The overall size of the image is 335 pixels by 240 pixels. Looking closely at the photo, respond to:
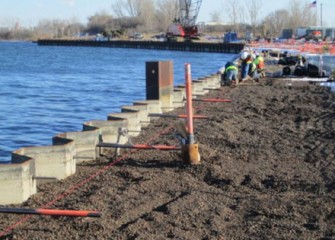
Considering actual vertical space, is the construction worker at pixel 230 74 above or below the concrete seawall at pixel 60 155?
above

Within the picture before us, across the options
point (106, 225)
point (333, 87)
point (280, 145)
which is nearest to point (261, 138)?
point (280, 145)

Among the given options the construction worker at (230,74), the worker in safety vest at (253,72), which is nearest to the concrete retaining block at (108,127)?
the construction worker at (230,74)

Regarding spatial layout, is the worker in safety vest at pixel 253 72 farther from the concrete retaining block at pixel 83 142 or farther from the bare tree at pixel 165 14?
the bare tree at pixel 165 14

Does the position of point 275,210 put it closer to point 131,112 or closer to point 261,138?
point 261,138

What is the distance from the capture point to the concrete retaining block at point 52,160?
870 centimetres

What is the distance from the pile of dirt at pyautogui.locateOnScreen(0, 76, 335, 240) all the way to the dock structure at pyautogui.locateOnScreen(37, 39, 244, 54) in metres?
69.1

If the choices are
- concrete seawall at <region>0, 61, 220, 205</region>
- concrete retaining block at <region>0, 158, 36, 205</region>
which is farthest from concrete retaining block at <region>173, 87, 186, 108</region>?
concrete retaining block at <region>0, 158, 36, 205</region>

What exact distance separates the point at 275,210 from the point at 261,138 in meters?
4.78

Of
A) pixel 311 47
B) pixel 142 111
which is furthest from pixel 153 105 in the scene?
pixel 311 47

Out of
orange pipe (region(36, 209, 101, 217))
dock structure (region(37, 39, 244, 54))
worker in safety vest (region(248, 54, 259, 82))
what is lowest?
orange pipe (region(36, 209, 101, 217))

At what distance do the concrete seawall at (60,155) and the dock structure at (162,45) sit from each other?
223 feet

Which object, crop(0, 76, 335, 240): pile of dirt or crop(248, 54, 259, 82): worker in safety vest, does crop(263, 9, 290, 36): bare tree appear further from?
crop(0, 76, 335, 240): pile of dirt

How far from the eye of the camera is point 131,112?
13.2m

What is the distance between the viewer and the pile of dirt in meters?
6.14
